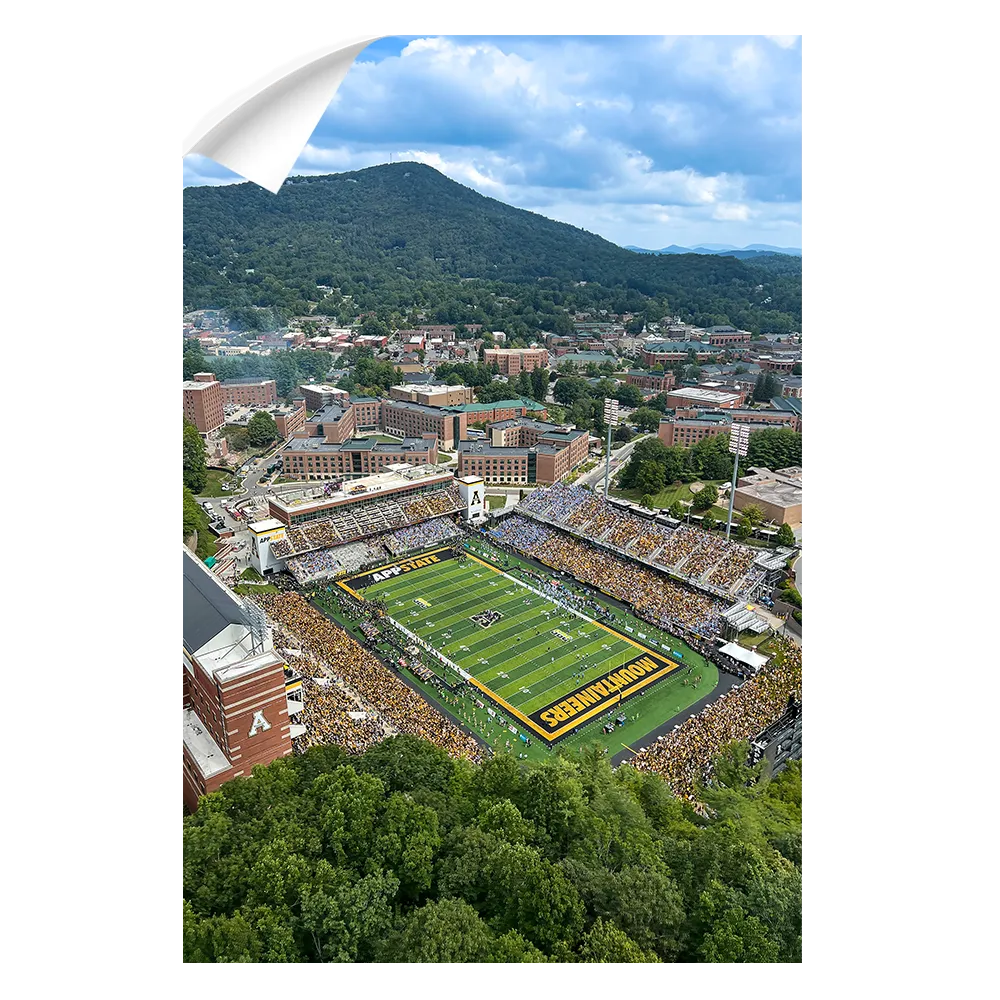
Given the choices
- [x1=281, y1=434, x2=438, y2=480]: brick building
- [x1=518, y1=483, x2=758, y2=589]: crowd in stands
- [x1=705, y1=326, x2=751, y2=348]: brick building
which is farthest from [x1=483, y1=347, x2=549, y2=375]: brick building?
[x1=518, y1=483, x2=758, y2=589]: crowd in stands

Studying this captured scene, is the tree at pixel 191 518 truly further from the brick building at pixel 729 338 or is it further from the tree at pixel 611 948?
the brick building at pixel 729 338

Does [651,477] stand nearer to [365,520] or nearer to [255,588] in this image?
[365,520]

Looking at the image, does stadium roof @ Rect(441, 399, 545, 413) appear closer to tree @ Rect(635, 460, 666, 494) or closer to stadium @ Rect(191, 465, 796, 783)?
tree @ Rect(635, 460, 666, 494)

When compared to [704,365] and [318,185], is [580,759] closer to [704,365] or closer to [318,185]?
[704,365]

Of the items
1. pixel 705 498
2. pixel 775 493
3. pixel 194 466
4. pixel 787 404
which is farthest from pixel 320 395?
pixel 787 404

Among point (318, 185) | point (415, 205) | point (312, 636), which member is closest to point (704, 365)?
point (312, 636)

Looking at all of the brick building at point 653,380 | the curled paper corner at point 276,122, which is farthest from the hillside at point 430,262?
the curled paper corner at point 276,122

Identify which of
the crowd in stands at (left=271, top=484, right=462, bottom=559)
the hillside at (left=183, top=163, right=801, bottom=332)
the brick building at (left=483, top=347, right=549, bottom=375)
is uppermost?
the hillside at (left=183, top=163, right=801, bottom=332)
